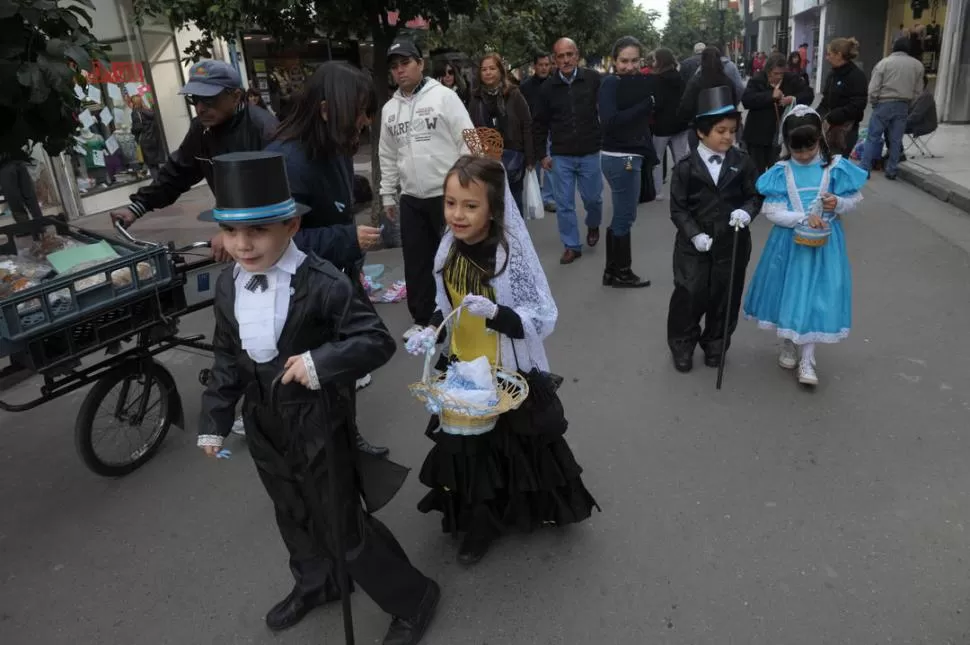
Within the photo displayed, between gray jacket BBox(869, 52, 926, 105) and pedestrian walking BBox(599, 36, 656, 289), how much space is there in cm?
549

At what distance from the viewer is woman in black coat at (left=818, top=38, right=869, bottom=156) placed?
954 cm

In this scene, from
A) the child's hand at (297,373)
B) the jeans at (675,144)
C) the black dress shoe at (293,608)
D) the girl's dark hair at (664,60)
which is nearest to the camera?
the child's hand at (297,373)

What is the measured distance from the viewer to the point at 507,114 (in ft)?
26.0

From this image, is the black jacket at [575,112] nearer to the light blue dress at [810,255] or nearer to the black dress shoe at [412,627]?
the light blue dress at [810,255]

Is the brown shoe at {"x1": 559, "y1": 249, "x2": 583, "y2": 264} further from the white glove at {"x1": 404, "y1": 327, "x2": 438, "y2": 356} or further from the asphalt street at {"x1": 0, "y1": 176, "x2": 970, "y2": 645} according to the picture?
the white glove at {"x1": 404, "y1": 327, "x2": 438, "y2": 356}

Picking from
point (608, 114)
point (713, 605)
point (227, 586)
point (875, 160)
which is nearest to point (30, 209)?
point (608, 114)

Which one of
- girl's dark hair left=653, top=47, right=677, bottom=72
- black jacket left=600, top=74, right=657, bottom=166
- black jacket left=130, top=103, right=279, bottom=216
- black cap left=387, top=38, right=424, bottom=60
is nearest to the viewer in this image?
black jacket left=130, top=103, right=279, bottom=216

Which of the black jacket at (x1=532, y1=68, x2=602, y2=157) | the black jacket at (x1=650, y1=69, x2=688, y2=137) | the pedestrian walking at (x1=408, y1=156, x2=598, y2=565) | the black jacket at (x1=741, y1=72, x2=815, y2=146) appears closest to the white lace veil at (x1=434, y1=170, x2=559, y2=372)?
the pedestrian walking at (x1=408, y1=156, x2=598, y2=565)

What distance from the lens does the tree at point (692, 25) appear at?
53.4 m

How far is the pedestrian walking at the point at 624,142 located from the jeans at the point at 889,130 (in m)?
5.31

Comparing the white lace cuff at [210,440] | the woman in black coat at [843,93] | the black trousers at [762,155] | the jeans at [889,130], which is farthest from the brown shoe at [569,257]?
the jeans at [889,130]

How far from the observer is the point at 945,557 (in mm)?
2982

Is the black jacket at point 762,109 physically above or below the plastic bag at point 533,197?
above

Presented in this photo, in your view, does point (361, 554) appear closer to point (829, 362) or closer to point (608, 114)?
point (829, 362)
